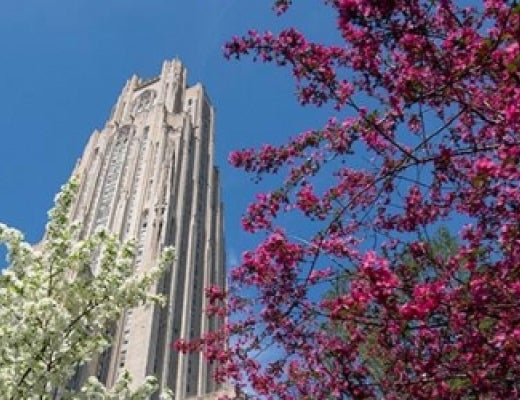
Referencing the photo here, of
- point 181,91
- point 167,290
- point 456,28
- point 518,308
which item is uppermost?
point 181,91

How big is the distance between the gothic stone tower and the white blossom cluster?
40.8m

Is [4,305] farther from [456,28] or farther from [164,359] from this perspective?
[164,359]

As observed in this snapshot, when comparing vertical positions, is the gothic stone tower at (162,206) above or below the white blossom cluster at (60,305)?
above

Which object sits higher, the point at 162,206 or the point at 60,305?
the point at 162,206

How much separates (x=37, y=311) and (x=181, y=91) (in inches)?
3468

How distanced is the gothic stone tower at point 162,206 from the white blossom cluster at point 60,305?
4080 cm

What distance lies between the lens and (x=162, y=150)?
7756 centimetres

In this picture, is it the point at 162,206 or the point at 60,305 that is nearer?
the point at 60,305

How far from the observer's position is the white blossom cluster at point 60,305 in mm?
8492

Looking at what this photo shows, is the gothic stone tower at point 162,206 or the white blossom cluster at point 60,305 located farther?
the gothic stone tower at point 162,206

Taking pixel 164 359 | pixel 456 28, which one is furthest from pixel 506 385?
pixel 164 359

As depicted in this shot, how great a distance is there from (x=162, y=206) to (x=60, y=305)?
200 ft

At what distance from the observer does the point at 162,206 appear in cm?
6919

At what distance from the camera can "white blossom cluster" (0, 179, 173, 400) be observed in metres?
8.49
